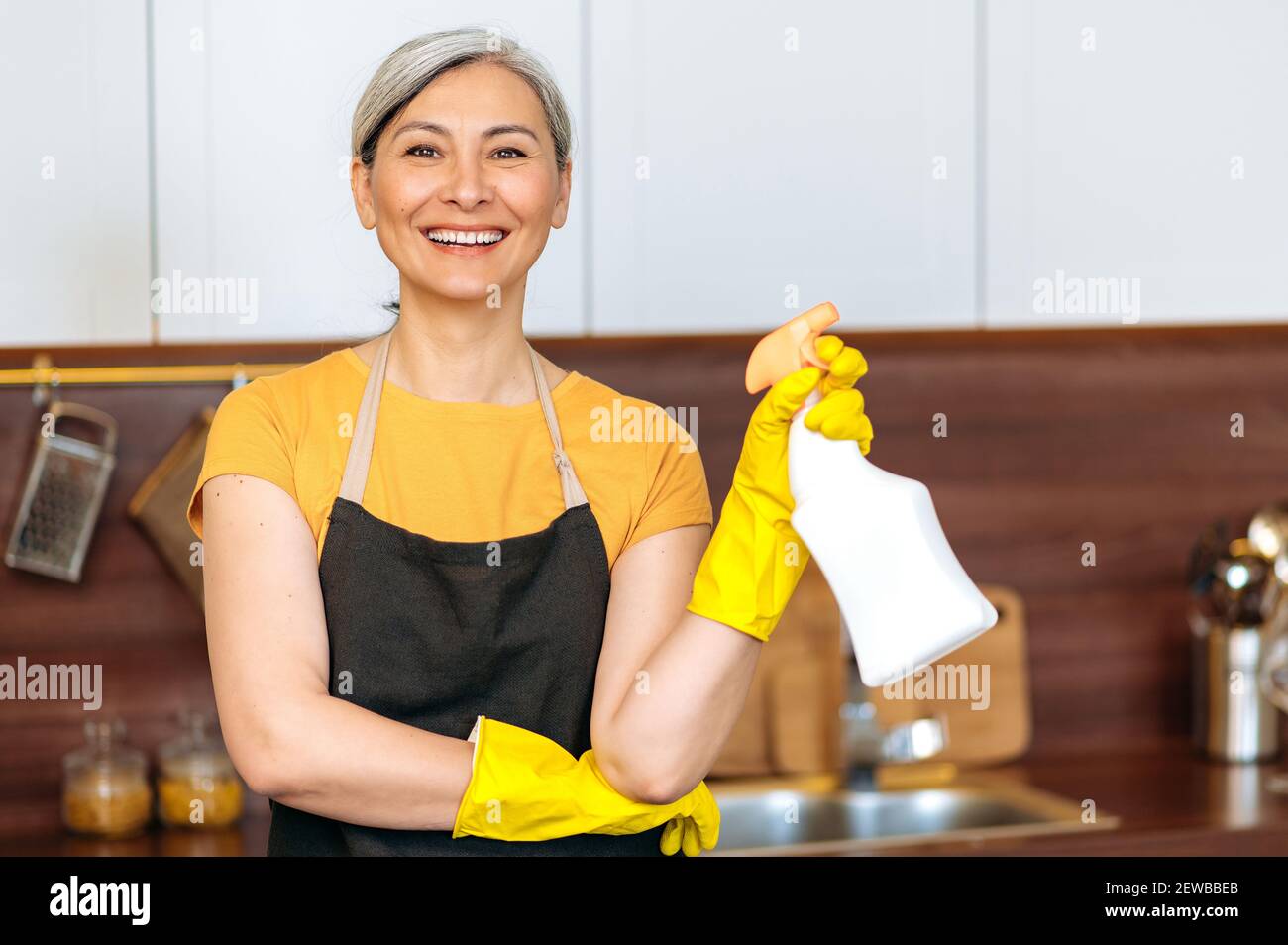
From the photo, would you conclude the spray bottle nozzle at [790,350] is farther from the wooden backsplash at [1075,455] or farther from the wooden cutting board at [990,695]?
the wooden cutting board at [990,695]

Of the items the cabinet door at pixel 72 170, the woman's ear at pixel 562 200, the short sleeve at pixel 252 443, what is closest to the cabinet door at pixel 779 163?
the cabinet door at pixel 72 170

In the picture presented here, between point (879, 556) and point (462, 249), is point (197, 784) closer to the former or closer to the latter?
point (462, 249)

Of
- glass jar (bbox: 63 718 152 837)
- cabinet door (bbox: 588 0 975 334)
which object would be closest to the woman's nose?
cabinet door (bbox: 588 0 975 334)

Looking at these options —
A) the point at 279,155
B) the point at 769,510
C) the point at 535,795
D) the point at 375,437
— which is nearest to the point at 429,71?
the point at 375,437

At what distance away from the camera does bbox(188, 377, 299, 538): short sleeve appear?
3.01ft

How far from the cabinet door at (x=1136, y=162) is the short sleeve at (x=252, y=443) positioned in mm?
1085

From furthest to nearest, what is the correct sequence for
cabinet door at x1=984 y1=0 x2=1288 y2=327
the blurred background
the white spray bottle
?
cabinet door at x1=984 y1=0 x2=1288 y2=327 < the blurred background < the white spray bottle

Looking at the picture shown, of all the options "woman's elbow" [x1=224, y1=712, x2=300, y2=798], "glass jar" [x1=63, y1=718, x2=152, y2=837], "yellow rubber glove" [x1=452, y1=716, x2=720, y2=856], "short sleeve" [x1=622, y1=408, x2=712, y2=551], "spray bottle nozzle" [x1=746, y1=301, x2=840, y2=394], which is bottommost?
"glass jar" [x1=63, y1=718, x2=152, y2=837]

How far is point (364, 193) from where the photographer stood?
100 cm

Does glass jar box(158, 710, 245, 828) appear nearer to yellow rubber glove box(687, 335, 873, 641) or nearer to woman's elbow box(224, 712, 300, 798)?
woman's elbow box(224, 712, 300, 798)

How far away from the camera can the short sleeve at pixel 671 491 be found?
3.28ft

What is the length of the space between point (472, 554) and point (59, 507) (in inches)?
28.8

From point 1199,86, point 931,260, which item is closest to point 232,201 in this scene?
point 931,260

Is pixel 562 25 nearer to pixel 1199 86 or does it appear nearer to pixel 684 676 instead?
pixel 1199 86
